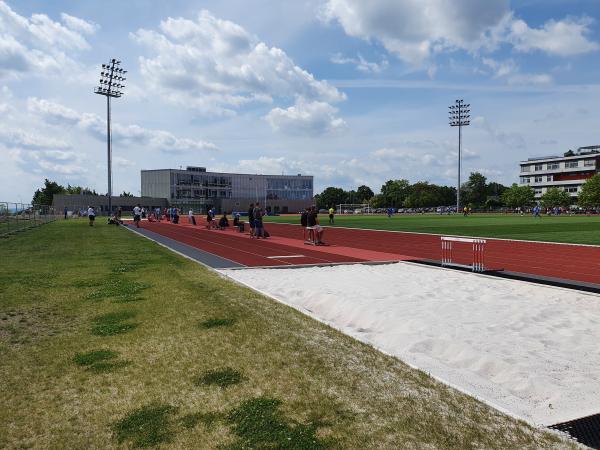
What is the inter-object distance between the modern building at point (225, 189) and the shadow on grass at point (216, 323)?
353 feet

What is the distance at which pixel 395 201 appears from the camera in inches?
5935

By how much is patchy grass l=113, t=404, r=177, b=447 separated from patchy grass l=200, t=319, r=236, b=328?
2.72 m

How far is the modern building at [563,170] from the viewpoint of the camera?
114125mm

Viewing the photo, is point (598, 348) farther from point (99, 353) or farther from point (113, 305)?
point (113, 305)

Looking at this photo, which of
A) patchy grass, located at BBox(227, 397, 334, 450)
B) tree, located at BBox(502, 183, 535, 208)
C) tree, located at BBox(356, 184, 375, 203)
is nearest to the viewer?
patchy grass, located at BBox(227, 397, 334, 450)

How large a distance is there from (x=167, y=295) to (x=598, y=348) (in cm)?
719

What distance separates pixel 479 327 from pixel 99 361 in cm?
528

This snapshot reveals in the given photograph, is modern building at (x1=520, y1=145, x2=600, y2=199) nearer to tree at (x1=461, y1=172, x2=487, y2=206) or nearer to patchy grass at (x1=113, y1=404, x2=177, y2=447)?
tree at (x1=461, y1=172, x2=487, y2=206)

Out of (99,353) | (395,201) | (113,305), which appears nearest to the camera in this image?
(99,353)

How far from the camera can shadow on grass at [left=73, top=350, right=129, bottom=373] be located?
5223 mm

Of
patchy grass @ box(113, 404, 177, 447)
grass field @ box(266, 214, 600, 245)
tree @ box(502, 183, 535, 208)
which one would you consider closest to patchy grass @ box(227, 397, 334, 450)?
patchy grass @ box(113, 404, 177, 447)

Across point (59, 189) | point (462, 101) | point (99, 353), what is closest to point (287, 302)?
point (99, 353)

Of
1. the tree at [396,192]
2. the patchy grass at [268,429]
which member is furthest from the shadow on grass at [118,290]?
the tree at [396,192]

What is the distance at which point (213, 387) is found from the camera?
466 cm
